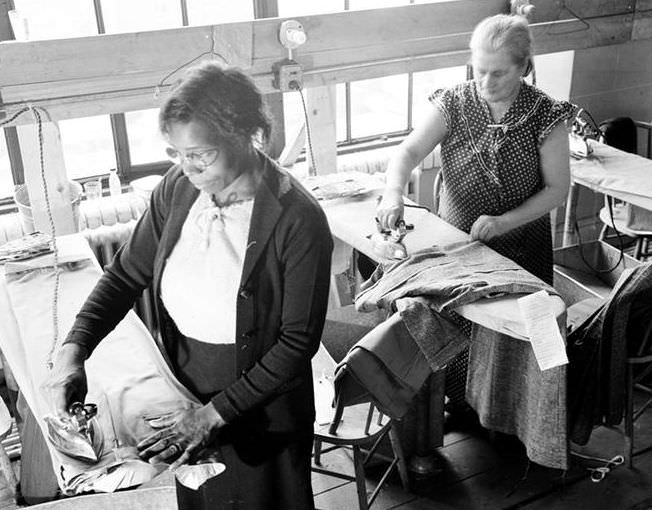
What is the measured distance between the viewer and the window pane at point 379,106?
14.3ft

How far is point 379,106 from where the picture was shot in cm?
445

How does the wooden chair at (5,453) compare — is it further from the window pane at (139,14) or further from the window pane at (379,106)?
the window pane at (379,106)

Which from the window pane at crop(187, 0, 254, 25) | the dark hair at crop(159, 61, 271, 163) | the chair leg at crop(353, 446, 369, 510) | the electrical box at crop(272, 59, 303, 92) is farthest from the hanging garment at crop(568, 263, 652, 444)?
the window pane at crop(187, 0, 254, 25)

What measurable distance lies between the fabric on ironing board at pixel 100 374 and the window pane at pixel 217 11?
5.29 feet

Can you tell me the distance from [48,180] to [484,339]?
1.61 meters

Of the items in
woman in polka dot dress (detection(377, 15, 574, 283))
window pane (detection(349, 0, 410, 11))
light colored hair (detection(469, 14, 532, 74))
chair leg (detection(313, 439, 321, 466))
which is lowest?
chair leg (detection(313, 439, 321, 466))

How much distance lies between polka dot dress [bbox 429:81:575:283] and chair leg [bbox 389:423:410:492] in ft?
2.31

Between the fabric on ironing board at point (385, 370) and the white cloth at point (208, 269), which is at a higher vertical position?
the white cloth at point (208, 269)

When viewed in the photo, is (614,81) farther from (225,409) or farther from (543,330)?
(225,409)

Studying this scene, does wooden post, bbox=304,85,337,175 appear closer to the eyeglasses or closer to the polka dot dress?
the polka dot dress

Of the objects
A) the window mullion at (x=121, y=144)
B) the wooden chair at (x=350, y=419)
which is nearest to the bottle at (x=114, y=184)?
the window mullion at (x=121, y=144)

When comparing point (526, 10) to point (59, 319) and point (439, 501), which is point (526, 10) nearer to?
point (439, 501)

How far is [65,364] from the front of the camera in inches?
64.6

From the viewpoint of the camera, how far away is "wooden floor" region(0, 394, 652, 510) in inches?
100
